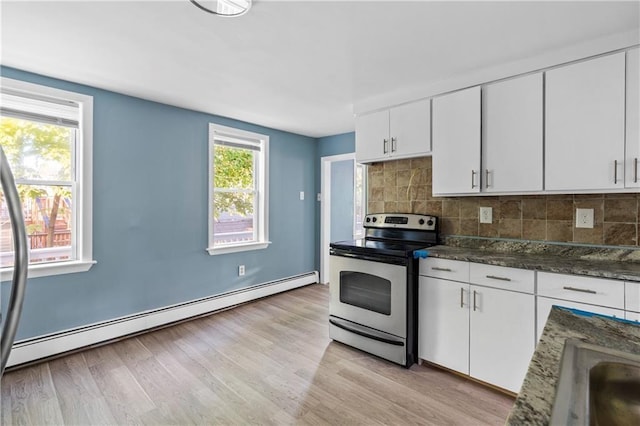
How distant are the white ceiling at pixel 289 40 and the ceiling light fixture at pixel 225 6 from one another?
93 millimetres

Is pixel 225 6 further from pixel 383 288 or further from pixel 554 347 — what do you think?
pixel 383 288

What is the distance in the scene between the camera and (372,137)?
119 inches

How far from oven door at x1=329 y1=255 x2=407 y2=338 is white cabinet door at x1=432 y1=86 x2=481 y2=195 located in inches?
32.2

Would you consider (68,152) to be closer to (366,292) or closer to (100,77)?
(100,77)

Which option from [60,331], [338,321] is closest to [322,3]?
[338,321]

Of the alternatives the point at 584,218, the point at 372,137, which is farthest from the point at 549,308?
the point at 372,137

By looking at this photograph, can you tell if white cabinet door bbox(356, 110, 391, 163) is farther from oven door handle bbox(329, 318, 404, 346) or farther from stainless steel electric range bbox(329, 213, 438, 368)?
oven door handle bbox(329, 318, 404, 346)

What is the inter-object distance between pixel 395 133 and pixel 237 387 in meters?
2.42

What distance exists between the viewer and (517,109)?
2.23 metres

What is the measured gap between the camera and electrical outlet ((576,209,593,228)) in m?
A: 2.18

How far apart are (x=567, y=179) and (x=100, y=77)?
3558mm

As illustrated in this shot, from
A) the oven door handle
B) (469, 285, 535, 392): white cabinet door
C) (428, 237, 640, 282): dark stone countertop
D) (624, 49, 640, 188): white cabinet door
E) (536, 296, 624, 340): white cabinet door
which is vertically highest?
(624, 49, 640, 188): white cabinet door

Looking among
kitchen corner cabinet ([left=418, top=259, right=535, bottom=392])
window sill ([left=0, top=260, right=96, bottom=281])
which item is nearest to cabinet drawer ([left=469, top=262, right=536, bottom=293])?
kitchen corner cabinet ([left=418, top=259, right=535, bottom=392])

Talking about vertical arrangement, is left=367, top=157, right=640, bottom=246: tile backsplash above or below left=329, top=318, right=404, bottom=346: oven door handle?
above
